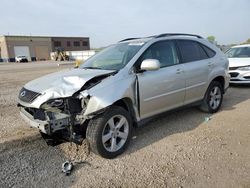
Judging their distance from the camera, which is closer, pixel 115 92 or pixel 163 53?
pixel 115 92

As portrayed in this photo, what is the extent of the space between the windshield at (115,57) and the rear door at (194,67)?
3.45 feet

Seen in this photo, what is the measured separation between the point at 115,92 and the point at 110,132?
0.62 meters

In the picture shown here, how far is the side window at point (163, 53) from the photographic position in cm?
410

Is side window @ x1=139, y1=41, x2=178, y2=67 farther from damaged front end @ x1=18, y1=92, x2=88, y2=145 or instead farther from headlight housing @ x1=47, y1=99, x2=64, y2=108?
headlight housing @ x1=47, y1=99, x2=64, y2=108

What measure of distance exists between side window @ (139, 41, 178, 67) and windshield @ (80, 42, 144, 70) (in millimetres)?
188

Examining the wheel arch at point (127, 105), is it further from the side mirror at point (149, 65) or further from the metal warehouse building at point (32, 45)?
the metal warehouse building at point (32, 45)

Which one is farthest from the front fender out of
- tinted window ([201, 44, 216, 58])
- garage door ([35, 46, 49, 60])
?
garage door ([35, 46, 49, 60])

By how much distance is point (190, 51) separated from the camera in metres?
4.90

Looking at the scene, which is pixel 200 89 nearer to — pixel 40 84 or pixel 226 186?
pixel 226 186

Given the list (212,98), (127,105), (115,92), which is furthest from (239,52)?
(115,92)

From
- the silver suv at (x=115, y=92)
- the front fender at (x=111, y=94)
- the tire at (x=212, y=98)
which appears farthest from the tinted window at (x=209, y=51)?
the front fender at (x=111, y=94)

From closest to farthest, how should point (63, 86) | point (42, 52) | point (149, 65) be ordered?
point (63, 86)
point (149, 65)
point (42, 52)

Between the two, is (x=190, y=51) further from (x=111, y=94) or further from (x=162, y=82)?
(x=111, y=94)

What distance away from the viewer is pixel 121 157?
3.58 metres
